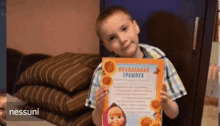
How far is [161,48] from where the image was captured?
2.68 ft

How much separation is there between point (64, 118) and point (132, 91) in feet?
1.19

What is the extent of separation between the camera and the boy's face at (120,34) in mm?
735

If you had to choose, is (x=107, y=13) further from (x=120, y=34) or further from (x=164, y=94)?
(x=164, y=94)

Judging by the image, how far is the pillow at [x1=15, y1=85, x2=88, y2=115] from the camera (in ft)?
2.82

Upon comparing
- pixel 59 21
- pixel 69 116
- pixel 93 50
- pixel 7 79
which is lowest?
pixel 69 116

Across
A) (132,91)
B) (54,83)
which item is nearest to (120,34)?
(132,91)

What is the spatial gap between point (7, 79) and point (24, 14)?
302mm

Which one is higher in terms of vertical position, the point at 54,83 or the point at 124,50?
the point at 124,50

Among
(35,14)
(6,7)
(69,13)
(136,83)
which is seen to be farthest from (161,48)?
(6,7)

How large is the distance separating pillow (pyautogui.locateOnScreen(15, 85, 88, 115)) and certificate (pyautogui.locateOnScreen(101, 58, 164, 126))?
180mm

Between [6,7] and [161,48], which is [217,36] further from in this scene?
[6,7]

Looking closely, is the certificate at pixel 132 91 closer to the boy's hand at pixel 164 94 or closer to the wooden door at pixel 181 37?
the boy's hand at pixel 164 94

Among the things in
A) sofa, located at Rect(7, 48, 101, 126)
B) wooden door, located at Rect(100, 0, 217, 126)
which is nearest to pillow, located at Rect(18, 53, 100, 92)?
sofa, located at Rect(7, 48, 101, 126)

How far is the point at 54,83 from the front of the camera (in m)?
0.87
